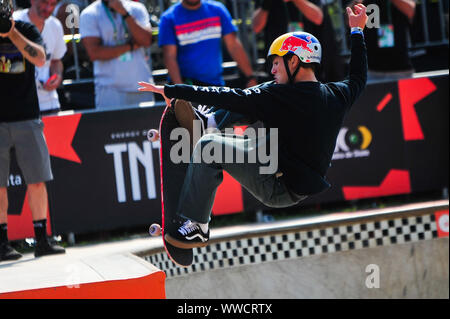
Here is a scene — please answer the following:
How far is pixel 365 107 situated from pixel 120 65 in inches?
113

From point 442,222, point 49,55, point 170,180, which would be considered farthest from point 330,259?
point 49,55

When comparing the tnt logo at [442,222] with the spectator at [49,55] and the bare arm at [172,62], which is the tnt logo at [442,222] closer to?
the bare arm at [172,62]

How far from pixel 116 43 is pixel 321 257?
3218 mm

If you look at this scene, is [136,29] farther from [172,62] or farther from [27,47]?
[27,47]

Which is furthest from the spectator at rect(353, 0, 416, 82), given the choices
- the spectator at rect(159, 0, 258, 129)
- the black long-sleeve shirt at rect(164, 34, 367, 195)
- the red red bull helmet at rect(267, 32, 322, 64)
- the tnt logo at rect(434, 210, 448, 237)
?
the red red bull helmet at rect(267, 32, 322, 64)

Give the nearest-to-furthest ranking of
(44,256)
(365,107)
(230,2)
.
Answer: (44,256) → (365,107) → (230,2)

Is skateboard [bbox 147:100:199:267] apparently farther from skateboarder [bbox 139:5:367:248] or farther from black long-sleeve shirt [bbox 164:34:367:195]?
black long-sleeve shirt [bbox 164:34:367:195]

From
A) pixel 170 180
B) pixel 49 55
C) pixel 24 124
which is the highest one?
pixel 49 55

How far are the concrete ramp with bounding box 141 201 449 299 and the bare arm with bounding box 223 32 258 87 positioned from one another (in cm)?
175

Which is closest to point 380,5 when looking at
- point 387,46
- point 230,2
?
point 387,46

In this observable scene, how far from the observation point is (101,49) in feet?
27.6

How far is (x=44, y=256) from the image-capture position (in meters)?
7.60

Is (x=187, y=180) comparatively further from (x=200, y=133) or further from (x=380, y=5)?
(x=380, y=5)

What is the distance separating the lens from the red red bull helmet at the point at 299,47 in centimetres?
558
